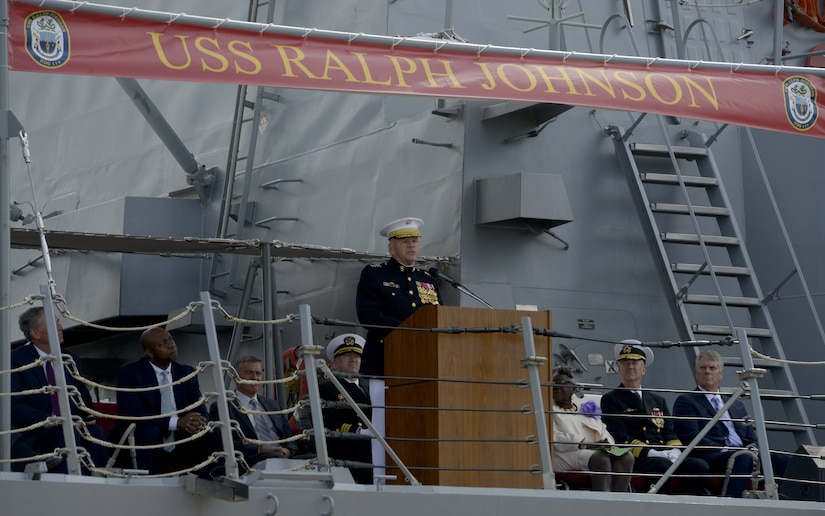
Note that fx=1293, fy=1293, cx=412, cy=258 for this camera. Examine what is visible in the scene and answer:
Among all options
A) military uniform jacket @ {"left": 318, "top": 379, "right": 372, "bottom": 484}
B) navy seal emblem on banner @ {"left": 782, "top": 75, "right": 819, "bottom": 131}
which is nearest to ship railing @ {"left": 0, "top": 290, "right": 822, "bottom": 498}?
military uniform jacket @ {"left": 318, "top": 379, "right": 372, "bottom": 484}

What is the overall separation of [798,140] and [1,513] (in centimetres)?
683

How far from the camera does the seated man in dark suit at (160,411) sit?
639 cm

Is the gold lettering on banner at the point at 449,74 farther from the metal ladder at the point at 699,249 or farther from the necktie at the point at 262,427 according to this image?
the necktie at the point at 262,427

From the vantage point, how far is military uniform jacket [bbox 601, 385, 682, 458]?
6953mm

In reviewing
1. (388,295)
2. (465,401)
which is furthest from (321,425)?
(388,295)

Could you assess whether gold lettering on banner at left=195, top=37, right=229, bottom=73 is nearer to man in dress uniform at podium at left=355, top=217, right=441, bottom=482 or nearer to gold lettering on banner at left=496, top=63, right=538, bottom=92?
gold lettering on banner at left=496, top=63, right=538, bottom=92

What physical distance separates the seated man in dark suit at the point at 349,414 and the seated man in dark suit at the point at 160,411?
613mm

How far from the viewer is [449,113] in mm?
8617

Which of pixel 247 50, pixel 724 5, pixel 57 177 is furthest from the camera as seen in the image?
pixel 57 177

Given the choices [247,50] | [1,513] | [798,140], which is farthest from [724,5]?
[1,513]

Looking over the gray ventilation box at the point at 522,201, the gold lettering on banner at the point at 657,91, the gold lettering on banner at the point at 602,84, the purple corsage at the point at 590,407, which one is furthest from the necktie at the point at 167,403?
the gold lettering on banner at the point at 657,91

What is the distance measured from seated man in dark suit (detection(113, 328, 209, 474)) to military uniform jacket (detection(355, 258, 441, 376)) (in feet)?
3.03

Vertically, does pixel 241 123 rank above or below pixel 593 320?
above

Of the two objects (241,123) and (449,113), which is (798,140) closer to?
(449,113)
